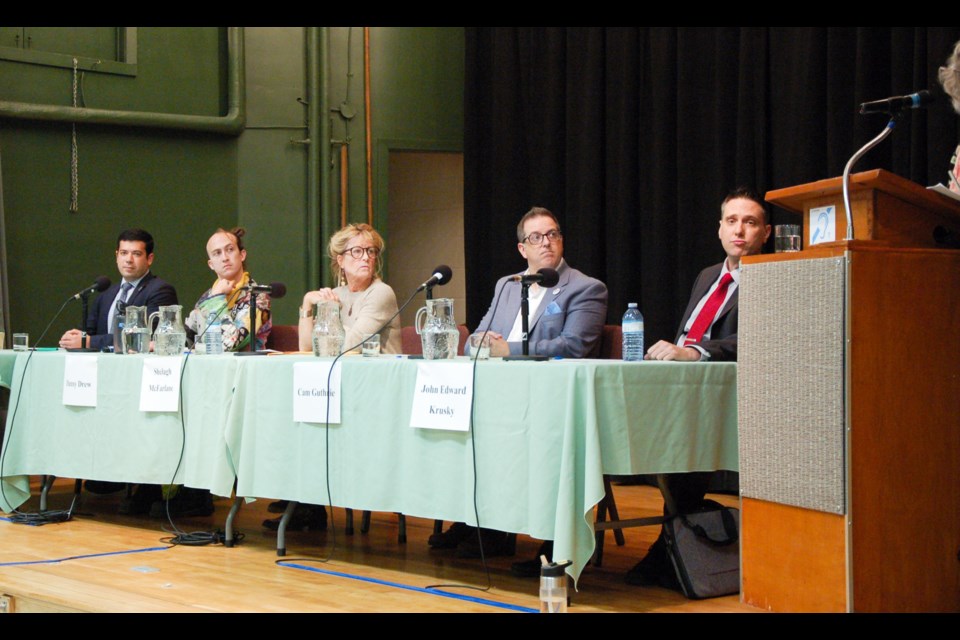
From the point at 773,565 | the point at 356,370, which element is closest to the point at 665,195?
the point at 356,370

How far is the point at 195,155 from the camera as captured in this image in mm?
6406

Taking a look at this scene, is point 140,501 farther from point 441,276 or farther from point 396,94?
point 396,94

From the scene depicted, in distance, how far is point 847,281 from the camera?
2.39 metres

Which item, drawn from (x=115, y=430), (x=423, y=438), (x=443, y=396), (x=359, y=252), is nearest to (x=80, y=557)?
(x=115, y=430)

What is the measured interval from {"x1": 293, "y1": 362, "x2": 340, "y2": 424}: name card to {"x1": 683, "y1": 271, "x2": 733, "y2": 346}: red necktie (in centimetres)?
111

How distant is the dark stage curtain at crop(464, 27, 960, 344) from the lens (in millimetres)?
4684

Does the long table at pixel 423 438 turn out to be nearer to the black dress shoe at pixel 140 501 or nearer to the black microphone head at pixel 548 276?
the black microphone head at pixel 548 276

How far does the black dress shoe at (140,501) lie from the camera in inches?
169

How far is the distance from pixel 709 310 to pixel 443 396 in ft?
3.37

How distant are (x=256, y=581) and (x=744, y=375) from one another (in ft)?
4.75

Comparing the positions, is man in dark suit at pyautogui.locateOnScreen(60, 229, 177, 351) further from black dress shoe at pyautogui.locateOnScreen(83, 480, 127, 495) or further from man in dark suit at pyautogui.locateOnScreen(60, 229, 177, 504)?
black dress shoe at pyautogui.locateOnScreen(83, 480, 127, 495)

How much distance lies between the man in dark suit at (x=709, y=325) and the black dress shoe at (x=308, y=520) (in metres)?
1.33

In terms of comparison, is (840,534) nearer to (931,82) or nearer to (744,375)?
(744,375)

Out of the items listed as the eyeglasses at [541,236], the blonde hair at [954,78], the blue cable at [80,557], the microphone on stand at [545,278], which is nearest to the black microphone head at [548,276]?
the microphone on stand at [545,278]
